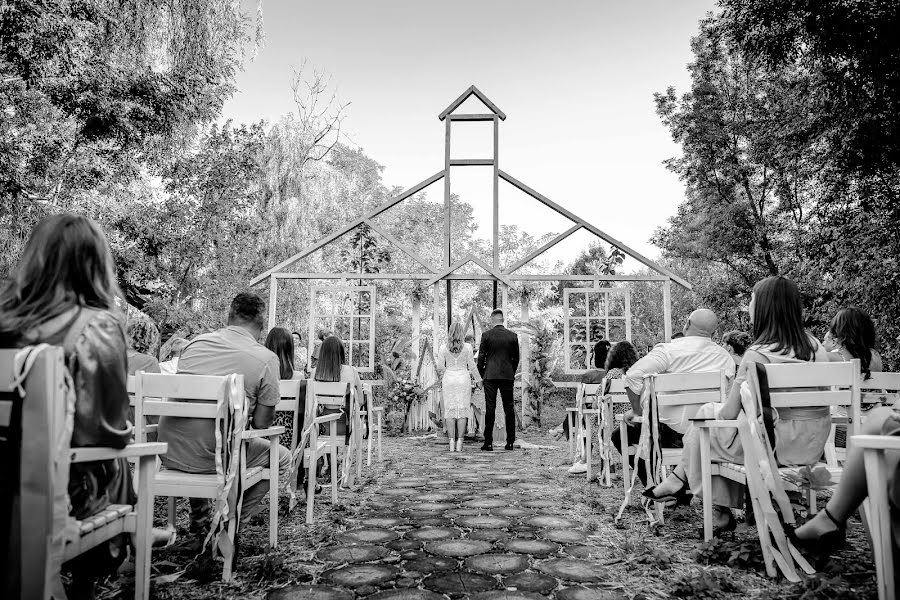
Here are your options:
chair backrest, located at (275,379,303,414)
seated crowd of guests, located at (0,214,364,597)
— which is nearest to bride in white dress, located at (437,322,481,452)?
chair backrest, located at (275,379,303,414)

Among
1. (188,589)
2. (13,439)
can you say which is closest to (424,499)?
(188,589)

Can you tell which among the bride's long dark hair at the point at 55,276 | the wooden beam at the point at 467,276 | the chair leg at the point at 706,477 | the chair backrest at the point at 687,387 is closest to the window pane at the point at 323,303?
the wooden beam at the point at 467,276

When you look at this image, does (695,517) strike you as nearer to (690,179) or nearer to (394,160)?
(690,179)

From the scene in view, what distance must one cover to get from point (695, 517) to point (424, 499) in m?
1.94

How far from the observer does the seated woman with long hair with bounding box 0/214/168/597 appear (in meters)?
1.78

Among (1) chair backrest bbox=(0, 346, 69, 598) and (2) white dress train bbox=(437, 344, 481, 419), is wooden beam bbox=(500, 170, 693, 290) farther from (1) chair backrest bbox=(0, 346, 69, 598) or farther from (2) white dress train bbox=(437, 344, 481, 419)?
(1) chair backrest bbox=(0, 346, 69, 598)

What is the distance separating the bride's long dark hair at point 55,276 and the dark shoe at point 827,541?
2.77m

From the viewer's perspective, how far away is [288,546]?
3.15 metres

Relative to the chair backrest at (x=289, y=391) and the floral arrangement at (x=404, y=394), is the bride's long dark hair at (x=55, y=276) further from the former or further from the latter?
the floral arrangement at (x=404, y=394)

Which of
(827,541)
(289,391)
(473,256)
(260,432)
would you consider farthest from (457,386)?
(827,541)

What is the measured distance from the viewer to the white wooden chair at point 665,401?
11.3 feet

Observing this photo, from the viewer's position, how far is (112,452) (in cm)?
184

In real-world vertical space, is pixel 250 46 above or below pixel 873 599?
above

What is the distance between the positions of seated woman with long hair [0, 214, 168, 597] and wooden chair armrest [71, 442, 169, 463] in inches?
1.0
